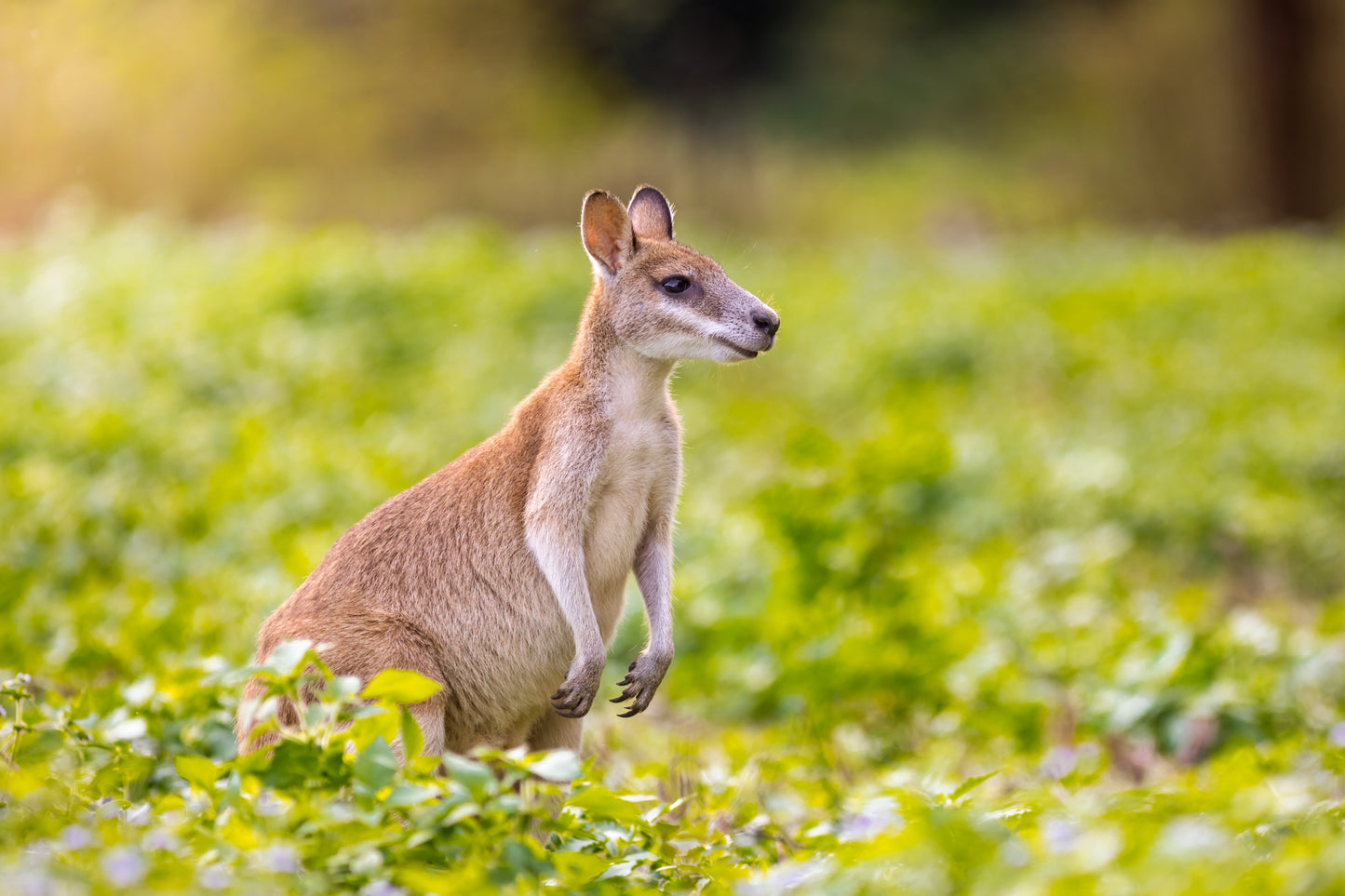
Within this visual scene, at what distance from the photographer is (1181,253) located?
13.9 m

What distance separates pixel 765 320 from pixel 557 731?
1168mm

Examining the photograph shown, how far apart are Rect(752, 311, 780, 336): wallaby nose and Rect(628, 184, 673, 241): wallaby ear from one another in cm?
53

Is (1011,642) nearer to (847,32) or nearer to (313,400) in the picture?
(313,400)

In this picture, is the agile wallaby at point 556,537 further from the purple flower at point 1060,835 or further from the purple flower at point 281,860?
the purple flower at point 1060,835

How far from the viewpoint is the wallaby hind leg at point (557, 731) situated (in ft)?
11.3

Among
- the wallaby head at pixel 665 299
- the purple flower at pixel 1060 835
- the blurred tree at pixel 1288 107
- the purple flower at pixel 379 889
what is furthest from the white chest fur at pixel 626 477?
the blurred tree at pixel 1288 107

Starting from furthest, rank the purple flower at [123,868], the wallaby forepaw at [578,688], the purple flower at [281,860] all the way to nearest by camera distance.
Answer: the wallaby forepaw at [578,688], the purple flower at [281,860], the purple flower at [123,868]

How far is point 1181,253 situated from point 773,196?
9.32 metres

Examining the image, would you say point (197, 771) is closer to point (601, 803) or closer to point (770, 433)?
point (601, 803)

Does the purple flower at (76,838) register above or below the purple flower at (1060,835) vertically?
above

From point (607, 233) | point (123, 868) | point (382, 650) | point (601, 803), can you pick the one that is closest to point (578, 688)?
point (382, 650)

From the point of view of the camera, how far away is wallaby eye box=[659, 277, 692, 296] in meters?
3.47

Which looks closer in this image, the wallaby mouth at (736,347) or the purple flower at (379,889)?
the purple flower at (379,889)

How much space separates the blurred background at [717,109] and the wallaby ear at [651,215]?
51.6 ft
